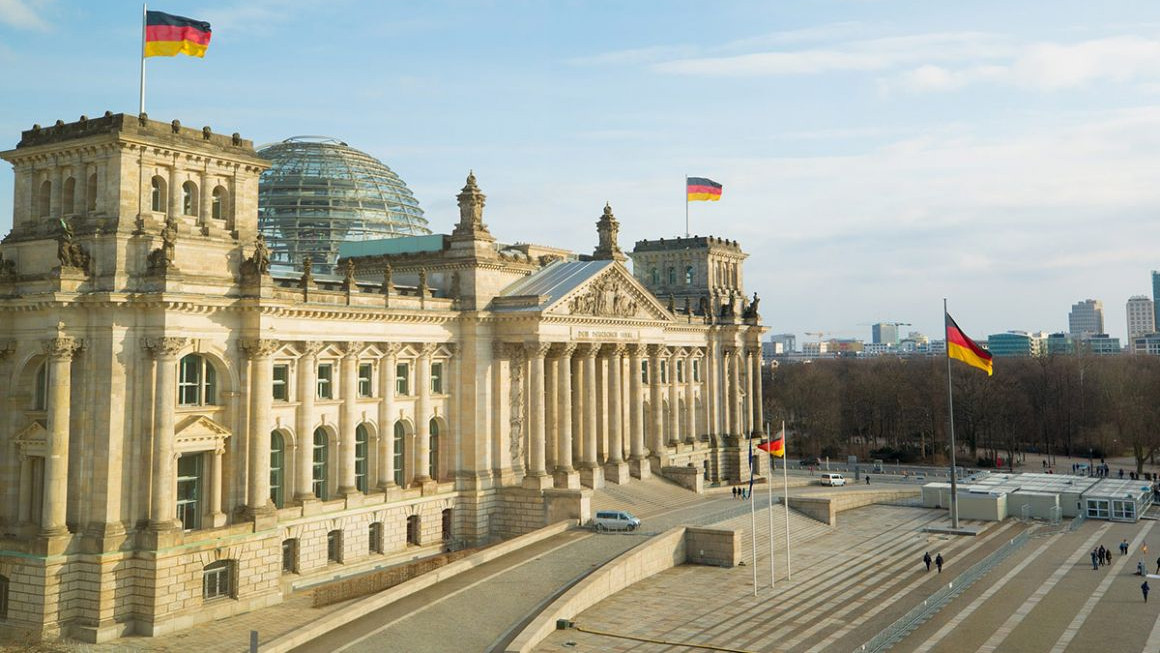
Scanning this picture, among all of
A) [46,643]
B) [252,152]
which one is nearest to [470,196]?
[252,152]

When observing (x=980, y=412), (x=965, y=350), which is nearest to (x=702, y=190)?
(x=965, y=350)

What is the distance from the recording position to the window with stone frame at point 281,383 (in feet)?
169

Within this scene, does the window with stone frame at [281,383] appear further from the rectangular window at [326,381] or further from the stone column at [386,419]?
the stone column at [386,419]

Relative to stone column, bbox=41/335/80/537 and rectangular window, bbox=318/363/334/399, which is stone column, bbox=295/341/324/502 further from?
stone column, bbox=41/335/80/537

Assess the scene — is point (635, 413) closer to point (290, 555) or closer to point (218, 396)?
point (290, 555)

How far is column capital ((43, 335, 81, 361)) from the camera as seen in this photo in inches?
1660

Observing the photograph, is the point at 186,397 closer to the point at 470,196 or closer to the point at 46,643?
the point at 46,643

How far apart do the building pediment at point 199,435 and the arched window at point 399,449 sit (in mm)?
14784

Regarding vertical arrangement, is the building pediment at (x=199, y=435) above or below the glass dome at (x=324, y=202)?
below

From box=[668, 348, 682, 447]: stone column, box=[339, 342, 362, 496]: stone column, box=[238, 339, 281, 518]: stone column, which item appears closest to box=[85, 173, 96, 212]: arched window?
box=[238, 339, 281, 518]: stone column

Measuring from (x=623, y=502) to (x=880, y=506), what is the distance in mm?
27520

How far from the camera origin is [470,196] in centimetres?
6512

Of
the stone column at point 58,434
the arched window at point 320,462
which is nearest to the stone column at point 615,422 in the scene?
the arched window at point 320,462

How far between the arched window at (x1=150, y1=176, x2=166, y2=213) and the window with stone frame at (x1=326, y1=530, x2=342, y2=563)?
67.8ft
